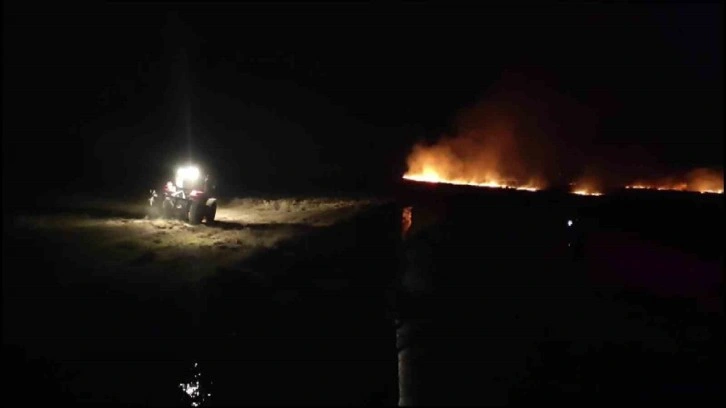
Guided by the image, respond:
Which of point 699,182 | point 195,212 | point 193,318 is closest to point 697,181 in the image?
point 699,182

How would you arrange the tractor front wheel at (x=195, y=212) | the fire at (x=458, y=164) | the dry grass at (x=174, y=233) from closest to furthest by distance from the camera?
1. the dry grass at (x=174, y=233)
2. the tractor front wheel at (x=195, y=212)
3. the fire at (x=458, y=164)

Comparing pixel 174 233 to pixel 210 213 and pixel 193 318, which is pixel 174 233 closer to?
pixel 210 213

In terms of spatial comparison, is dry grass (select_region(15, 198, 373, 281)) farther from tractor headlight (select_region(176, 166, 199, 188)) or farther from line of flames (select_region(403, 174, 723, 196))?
line of flames (select_region(403, 174, 723, 196))

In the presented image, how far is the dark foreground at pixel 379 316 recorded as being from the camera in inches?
270

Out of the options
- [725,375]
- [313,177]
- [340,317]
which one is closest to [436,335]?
[340,317]

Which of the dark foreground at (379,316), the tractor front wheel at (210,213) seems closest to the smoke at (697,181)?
the dark foreground at (379,316)

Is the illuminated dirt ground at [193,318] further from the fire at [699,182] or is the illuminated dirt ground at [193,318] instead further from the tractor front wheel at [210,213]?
the fire at [699,182]

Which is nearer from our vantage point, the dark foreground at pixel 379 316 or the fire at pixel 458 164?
the dark foreground at pixel 379 316

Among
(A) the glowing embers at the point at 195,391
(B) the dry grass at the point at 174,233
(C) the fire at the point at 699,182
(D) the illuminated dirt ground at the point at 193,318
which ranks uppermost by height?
(C) the fire at the point at 699,182

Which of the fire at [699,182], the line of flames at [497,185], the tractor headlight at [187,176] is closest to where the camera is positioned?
the tractor headlight at [187,176]

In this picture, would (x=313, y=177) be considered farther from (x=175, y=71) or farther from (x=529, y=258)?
(x=529, y=258)

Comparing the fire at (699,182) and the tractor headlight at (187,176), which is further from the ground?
the fire at (699,182)

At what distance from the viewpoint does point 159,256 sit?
1341 centimetres

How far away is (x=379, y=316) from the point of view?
363 inches
